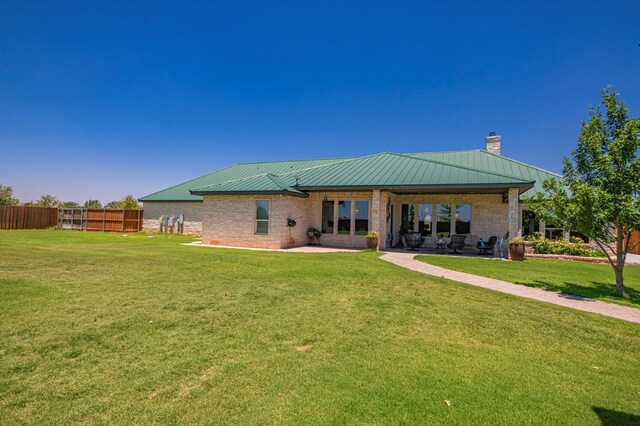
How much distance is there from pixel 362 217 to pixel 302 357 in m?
13.4

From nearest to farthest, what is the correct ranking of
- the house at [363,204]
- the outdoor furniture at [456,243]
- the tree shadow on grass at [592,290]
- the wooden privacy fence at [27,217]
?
the tree shadow on grass at [592,290], the outdoor furniture at [456,243], the house at [363,204], the wooden privacy fence at [27,217]

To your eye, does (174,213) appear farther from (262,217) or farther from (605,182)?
(605,182)

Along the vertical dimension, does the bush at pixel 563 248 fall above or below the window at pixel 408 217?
below

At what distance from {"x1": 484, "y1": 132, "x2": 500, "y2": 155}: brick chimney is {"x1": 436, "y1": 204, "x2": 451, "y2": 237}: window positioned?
332 inches

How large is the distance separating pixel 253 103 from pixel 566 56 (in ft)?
54.5

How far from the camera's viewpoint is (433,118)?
73.1 ft

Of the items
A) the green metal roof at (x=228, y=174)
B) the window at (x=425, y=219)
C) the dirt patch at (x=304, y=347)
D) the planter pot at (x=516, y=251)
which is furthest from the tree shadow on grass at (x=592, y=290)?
the green metal roof at (x=228, y=174)

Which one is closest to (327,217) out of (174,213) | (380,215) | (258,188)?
(380,215)

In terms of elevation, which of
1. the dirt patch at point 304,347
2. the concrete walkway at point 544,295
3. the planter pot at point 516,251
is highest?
the planter pot at point 516,251

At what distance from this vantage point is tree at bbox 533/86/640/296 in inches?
284

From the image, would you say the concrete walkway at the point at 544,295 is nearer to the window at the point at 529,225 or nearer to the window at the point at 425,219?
the window at the point at 425,219

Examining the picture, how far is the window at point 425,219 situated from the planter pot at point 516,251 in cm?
475

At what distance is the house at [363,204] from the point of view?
15.6m

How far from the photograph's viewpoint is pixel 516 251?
12.9 metres
